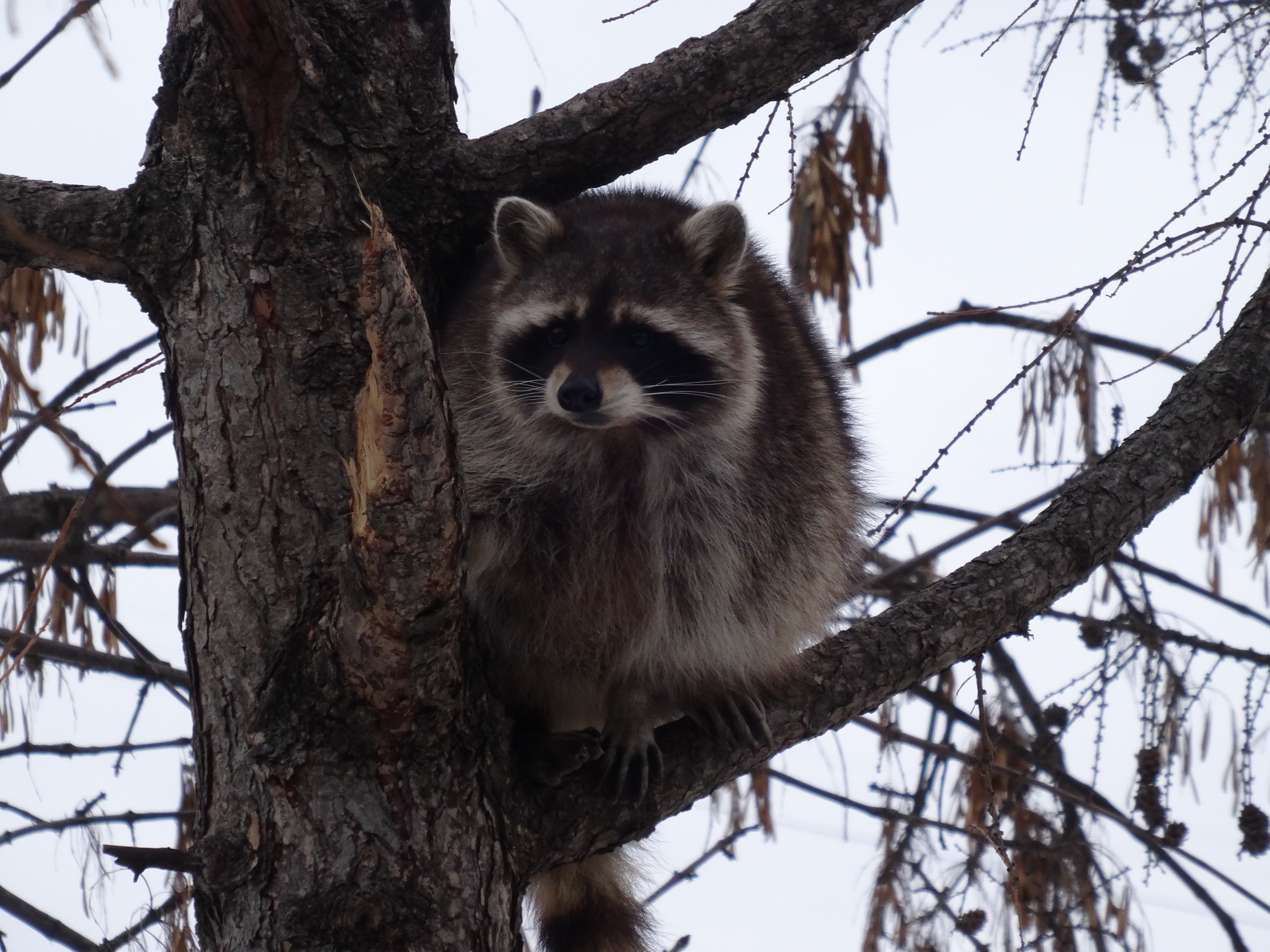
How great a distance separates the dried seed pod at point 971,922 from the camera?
109 inches

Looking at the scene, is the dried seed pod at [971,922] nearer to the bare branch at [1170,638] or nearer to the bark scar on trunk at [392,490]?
the bare branch at [1170,638]

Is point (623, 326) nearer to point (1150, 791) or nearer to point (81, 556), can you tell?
point (81, 556)

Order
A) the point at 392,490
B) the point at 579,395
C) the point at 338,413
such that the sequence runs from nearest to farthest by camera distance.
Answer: the point at 392,490 < the point at 338,413 < the point at 579,395

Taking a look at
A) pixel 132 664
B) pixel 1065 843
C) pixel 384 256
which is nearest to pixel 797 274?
pixel 1065 843

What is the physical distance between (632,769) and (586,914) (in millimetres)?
624

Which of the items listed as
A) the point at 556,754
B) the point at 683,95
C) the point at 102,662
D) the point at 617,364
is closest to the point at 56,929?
the point at 102,662

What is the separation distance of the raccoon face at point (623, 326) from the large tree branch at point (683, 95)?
0.27 meters

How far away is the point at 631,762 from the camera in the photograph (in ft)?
7.02

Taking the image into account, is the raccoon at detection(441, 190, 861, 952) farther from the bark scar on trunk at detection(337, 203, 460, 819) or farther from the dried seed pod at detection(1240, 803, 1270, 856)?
the dried seed pod at detection(1240, 803, 1270, 856)

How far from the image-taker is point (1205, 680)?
2.89 metres

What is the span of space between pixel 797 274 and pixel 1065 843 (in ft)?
4.92

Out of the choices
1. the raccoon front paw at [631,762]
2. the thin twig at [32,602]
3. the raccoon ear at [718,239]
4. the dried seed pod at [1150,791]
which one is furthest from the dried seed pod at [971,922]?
the thin twig at [32,602]

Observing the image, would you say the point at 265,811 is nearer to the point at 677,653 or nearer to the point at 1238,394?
the point at 677,653

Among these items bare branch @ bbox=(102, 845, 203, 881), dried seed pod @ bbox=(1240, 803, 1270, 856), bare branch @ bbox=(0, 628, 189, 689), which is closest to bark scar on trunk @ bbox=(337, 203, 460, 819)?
bare branch @ bbox=(102, 845, 203, 881)
